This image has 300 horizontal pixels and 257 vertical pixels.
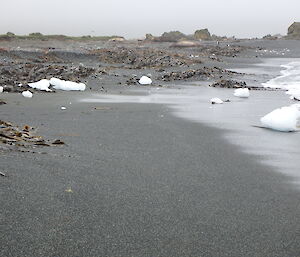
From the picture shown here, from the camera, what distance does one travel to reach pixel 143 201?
2.75 metres

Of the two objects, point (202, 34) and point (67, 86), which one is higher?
point (202, 34)

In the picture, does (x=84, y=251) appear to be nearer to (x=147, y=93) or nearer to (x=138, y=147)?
(x=138, y=147)

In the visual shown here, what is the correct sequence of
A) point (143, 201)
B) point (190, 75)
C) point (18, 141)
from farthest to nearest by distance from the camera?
point (190, 75)
point (18, 141)
point (143, 201)

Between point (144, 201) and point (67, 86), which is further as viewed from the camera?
point (67, 86)

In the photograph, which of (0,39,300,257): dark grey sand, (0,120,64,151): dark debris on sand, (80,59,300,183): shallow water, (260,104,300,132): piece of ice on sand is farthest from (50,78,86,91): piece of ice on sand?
(0,120,64,151): dark debris on sand

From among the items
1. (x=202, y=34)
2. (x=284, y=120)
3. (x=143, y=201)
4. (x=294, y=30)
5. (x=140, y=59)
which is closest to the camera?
(x=143, y=201)

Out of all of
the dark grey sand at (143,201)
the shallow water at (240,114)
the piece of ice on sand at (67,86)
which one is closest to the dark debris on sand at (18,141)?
the dark grey sand at (143,201)

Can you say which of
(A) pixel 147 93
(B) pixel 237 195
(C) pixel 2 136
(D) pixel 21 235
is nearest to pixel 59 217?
(D) pixel 21 235

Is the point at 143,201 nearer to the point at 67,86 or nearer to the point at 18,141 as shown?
the point at 18,141

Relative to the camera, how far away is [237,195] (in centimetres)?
300

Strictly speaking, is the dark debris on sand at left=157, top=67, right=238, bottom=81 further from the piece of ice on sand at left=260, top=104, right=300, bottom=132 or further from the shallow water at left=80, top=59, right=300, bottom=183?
the piece of ice on sand at left=260, top=104, right=300, bottom=132

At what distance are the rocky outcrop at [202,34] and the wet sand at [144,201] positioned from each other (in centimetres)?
4930

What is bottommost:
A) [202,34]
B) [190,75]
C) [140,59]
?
[190,75]

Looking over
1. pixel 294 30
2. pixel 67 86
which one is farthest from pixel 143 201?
pixel 294 30
